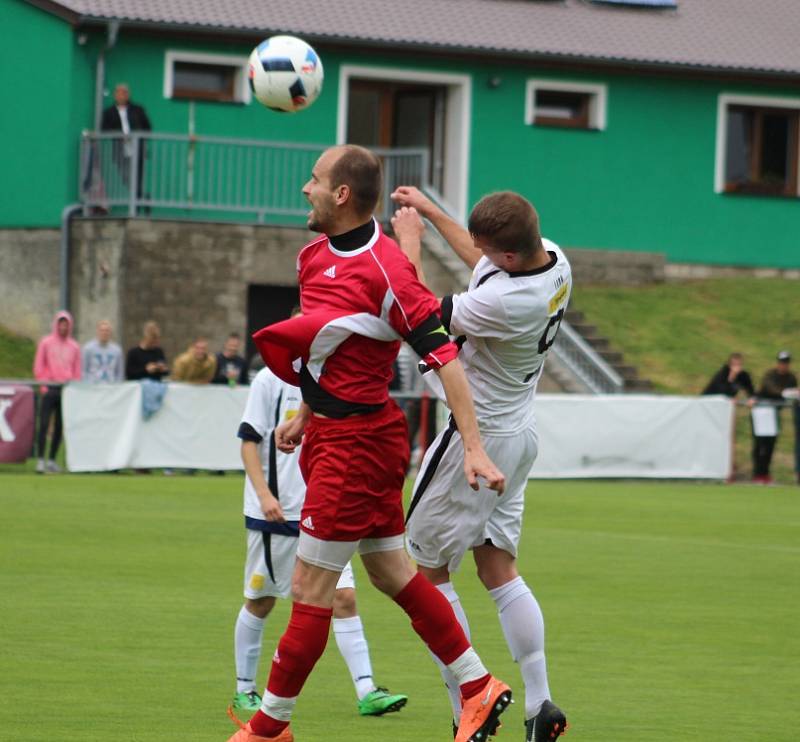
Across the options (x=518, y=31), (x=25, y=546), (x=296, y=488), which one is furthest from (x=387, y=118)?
(x=296, y=488)

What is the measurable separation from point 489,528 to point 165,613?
12.9 feet

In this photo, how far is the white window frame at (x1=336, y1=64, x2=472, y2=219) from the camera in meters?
32.5

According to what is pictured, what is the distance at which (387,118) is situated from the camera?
111 ft

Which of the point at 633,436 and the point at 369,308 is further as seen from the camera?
the point at 633,436

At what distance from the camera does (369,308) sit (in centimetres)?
682

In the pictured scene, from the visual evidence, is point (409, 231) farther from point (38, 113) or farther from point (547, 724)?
point (38, 113)

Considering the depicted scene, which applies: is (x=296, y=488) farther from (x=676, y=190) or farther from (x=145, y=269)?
(x=676, y=190)

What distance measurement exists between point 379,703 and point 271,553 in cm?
85

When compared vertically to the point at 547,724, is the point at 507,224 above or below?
above

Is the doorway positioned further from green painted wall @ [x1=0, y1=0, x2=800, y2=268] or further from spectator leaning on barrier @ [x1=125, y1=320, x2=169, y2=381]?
spectator leaning on barrier @ [x1=125, y1=320, x2=169, y2=381]

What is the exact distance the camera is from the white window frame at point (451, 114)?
32500mm

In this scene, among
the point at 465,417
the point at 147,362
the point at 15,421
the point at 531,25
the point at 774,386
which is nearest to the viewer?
the point at 465,417

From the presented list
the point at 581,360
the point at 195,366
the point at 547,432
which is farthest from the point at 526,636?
the point at 581,360

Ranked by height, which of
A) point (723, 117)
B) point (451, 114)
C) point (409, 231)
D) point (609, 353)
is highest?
point (723, 117)
